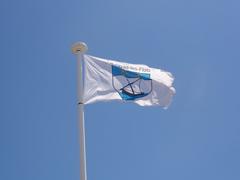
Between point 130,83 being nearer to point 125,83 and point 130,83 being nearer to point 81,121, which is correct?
point 125,83

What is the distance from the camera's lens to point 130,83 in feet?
65.7

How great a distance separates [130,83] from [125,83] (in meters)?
0.32

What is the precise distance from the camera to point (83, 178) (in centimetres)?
1652

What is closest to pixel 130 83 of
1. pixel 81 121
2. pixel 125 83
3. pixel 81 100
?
pixel 125 83

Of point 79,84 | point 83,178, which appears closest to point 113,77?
point 79,84

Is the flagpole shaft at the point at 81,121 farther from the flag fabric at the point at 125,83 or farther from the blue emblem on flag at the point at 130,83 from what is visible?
the blue emblem on flag at the point at 130,83

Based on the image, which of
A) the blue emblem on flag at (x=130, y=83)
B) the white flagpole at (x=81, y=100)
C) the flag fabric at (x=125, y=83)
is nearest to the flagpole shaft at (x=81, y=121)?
the white flagpole at (x=81, y=100)

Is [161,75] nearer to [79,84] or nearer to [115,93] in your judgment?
[115,93]

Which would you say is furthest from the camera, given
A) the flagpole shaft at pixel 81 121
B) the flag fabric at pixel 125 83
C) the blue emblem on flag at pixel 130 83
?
the blue emblem on flag at pixel 130 83

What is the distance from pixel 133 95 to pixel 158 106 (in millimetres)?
1030

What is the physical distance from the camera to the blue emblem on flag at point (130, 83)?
19.5 m

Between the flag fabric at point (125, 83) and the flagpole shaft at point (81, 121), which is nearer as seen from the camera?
the flagpole shaft at point (81, 121)

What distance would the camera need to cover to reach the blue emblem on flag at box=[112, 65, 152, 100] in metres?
19.5

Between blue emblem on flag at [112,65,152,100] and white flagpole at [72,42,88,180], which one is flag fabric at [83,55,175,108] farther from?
white flagpole at [72,42,88,180]
